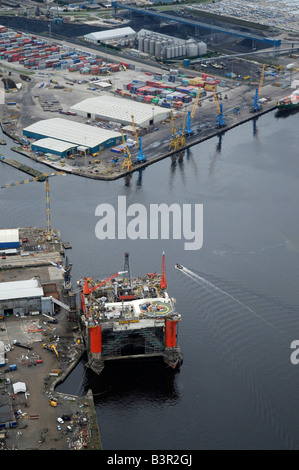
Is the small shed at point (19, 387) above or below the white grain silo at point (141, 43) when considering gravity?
below

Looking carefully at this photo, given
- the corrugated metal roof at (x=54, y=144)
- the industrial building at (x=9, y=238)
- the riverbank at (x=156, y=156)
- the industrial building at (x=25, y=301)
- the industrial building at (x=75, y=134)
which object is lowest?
the industrial building at (x=25, y=301)

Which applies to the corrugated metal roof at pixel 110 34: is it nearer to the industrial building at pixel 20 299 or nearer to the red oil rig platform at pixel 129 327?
the industrial building at pixel 20 299

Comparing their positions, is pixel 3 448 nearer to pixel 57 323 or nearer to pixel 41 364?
pixel 41 364

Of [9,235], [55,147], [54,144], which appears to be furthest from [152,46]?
[9,235]

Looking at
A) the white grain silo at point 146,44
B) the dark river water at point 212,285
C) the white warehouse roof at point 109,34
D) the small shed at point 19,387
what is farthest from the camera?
the white warehouse roof at point 109,34

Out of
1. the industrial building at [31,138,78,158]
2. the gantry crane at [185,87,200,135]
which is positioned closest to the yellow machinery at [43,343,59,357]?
the industrial building at [31,138,78,158]

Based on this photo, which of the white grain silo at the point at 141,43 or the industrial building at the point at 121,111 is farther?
the white grain silo at the point at 141,43

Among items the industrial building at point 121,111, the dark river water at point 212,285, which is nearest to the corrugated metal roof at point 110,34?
the industrial building at point 121,111
